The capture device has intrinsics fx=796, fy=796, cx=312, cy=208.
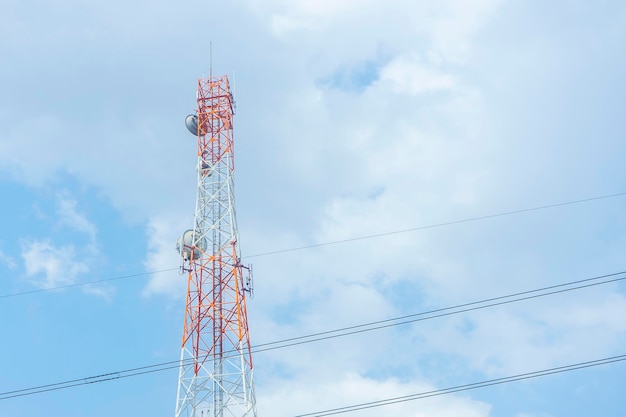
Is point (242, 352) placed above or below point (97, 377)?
above

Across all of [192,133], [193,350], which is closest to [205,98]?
[192,133]

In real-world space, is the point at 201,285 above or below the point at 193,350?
above

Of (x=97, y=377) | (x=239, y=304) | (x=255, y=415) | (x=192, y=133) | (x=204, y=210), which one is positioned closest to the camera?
(x=97, y=377)

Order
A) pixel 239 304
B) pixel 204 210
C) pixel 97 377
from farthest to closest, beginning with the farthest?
pixel 204 210, pixel 239 304, pixel 97 377

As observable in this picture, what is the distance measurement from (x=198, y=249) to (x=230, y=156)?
6.95 m

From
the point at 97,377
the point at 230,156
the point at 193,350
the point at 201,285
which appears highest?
the point at 230,156

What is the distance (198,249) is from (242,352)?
23.8 ft

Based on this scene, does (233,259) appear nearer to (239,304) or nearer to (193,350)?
(239,304)

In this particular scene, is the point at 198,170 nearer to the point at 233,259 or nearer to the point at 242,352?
the point at 233,259

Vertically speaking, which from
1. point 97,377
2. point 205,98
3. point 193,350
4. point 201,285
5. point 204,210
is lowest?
point 97,377

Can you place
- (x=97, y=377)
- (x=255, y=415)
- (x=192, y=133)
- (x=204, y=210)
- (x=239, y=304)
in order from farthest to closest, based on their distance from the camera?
(x=192, y=133)
(x=204, y=210)
(x=239, y=304)
(x=255, y=415)
(x=97, y=377)

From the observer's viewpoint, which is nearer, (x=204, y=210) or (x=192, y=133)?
(x=204, y=210)

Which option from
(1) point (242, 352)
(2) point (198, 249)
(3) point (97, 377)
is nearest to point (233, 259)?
(2) point (198, 249)

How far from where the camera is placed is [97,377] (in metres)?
35.2
